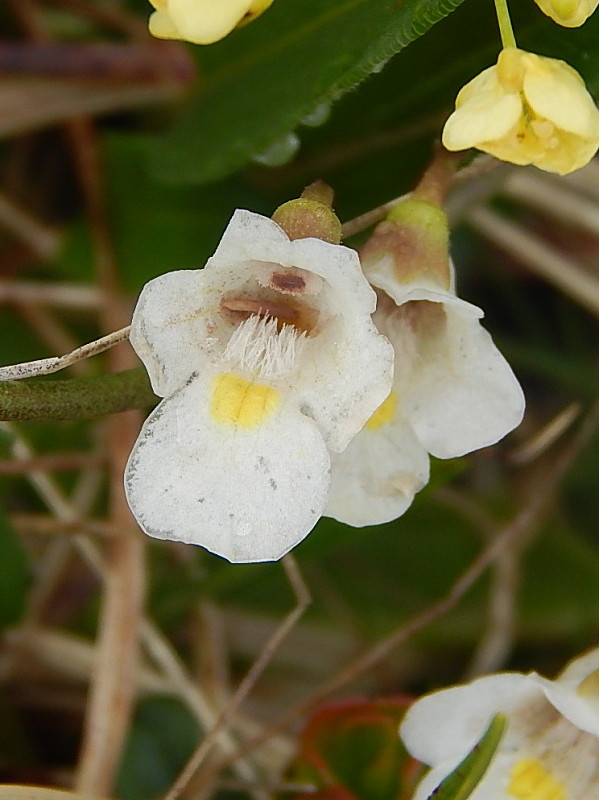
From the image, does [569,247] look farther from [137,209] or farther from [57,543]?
[57,543]

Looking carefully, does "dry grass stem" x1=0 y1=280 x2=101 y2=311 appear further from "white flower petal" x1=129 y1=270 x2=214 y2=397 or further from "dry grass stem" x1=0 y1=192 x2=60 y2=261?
"white flower petal" x1=129 y1=270 x2=214 y2=397

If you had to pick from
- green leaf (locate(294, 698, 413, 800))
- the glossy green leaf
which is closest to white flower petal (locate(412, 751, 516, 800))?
green leaf (locate(294, 698, 413, 800))

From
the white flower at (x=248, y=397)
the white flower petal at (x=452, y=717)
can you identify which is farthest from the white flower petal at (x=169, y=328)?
the white flower petal at (x=452, y=717)

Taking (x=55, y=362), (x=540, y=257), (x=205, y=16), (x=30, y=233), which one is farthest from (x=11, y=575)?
(x=540, y=257)

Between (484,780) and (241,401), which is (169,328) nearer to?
(241,401)

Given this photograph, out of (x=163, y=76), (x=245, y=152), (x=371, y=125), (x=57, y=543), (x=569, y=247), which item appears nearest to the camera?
(x=245, y=152)

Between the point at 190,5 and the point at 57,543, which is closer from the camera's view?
the point at 190,5

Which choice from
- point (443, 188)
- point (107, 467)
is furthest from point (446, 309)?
point (107, 467)
